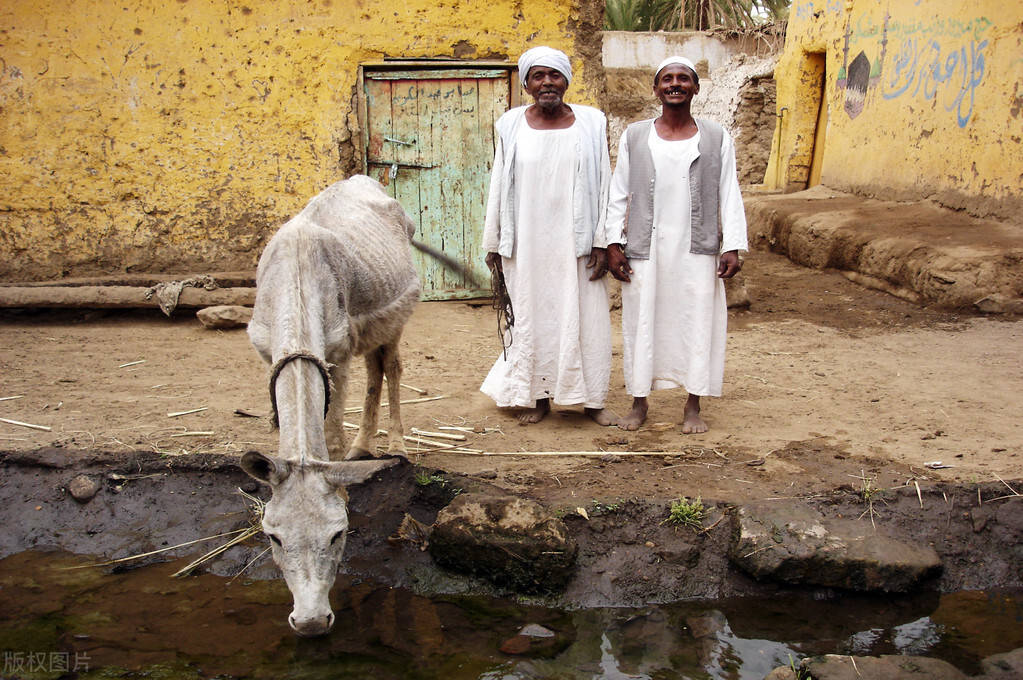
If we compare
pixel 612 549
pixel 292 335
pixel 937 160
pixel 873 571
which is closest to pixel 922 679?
pixel 873 571

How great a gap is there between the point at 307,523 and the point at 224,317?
4.88 meters

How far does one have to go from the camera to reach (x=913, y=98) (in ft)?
30.3

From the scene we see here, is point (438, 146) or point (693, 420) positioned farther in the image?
point (438, 146)

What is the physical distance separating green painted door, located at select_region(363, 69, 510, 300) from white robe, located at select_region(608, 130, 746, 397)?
11.1 ft

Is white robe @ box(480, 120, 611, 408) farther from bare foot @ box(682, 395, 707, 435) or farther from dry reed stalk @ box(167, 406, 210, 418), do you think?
dry reed stalk @ box(167, 406, 210, 418)

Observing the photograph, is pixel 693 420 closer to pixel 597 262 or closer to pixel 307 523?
pixel 597 262

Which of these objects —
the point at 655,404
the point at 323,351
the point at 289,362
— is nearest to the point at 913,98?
the point at 655,404

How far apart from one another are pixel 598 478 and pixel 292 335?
66.8 inches

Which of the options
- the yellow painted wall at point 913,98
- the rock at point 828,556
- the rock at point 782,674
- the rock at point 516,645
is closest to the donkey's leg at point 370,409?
the rock at point 516,645

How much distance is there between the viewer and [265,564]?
376cm

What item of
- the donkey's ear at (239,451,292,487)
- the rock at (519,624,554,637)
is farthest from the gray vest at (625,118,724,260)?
the donkey's ear at (239,451,292,487)

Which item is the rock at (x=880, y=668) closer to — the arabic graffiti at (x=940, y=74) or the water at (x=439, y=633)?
the water at (x=439, y=633)

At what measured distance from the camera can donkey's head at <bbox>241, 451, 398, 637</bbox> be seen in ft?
8.57

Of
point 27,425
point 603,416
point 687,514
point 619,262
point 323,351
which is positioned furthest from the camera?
point 603,416
